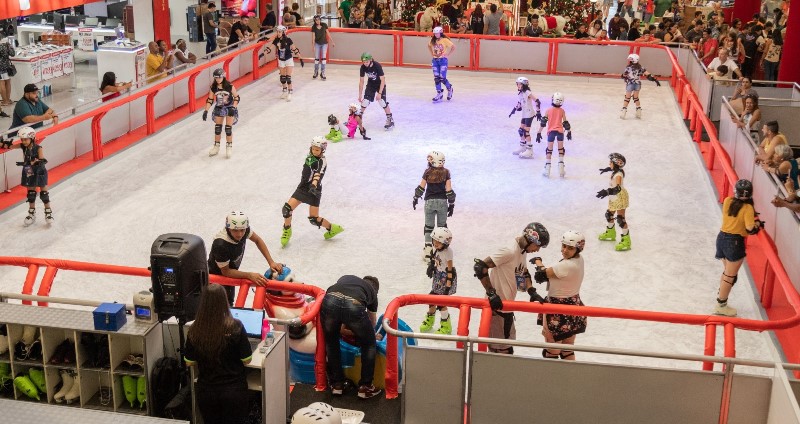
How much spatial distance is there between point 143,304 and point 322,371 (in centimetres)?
163

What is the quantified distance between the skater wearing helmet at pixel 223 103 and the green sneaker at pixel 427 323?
7.06 metres

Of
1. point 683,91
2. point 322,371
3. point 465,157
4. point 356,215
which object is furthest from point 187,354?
point 683,91

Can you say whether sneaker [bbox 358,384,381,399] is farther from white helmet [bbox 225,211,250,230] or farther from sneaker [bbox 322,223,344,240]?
sneaker [bbox 322,223,344,240]

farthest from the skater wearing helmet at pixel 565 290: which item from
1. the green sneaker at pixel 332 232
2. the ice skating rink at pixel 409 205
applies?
the green sneaker at pixel 332 232

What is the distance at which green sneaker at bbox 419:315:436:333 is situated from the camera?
9.91 m

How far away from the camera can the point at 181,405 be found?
7.02 m

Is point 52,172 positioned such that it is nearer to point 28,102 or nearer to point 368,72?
point 28,102

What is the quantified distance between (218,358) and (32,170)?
7.25m

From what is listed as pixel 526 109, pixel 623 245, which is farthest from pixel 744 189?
pixel 526 109

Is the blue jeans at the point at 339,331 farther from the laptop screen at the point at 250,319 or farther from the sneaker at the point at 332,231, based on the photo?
the sneaker at the point at 332,231

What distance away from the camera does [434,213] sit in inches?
473

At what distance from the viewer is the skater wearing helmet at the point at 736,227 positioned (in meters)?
10.3

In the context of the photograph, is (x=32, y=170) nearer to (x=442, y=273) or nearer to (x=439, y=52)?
(x=442, y=273)

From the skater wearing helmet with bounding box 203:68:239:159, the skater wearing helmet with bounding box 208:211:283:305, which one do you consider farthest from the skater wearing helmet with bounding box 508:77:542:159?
the skater wearing helmet with bounding box 208:211:283:305
